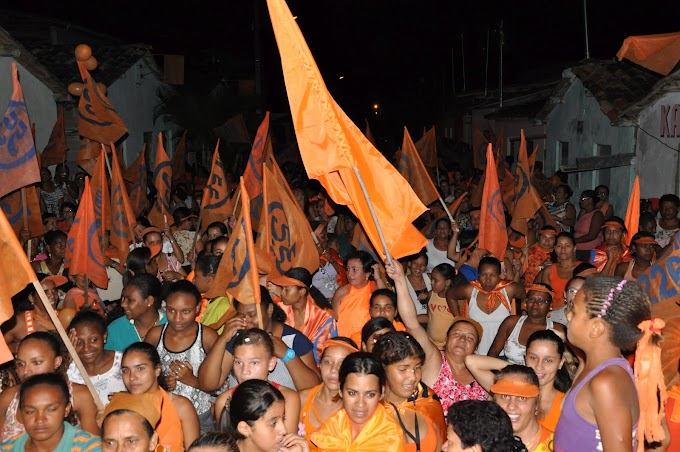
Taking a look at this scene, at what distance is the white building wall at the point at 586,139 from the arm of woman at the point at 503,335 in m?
9.89

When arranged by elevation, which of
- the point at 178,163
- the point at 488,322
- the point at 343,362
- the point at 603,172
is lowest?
the point at 603,172

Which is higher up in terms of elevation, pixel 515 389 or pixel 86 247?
pixel 515 389

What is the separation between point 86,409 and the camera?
4.50 meters

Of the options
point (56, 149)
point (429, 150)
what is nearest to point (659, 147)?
point (429, 150)

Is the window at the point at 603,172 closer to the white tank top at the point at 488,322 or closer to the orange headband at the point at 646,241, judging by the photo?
the orange headband at the point at 646,241

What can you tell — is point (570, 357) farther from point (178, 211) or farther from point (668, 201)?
point (178, 211)

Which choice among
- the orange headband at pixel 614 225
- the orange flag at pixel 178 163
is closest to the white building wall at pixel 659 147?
the orange headband at pixel 614 225

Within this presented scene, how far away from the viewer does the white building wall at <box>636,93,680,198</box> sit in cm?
1395

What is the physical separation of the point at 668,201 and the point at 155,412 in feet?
24.8

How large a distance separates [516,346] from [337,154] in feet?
7.54

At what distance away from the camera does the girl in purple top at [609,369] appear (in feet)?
10.4

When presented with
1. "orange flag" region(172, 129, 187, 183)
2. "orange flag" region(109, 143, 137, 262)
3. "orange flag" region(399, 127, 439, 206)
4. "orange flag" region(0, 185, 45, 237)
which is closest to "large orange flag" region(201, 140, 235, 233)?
"orange flag" region(109, 143, 137, 262)

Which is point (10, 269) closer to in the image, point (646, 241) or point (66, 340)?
point (66, 340)

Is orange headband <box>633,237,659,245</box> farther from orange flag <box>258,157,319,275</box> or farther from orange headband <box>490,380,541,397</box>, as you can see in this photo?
orange headband <box>490,380,541,397</box>
